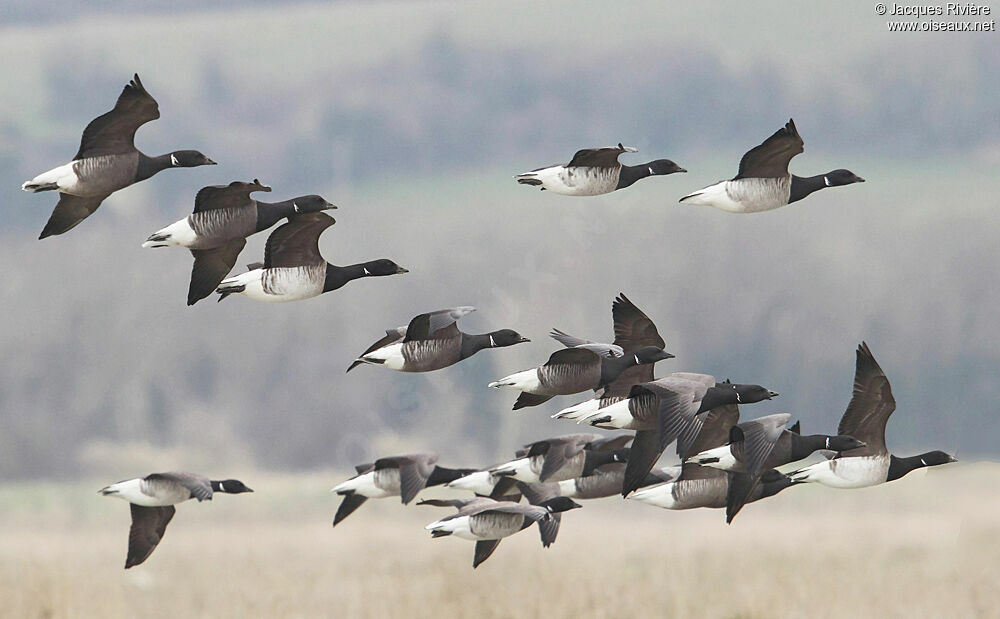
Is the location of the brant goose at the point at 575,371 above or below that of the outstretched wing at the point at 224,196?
below

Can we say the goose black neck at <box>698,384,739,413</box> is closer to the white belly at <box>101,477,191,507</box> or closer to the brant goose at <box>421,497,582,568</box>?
the brant goose at <box>421,497,582,568</box>

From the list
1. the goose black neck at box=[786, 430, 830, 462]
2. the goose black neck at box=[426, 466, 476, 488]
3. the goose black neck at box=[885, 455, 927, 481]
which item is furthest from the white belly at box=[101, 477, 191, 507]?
the goose black neck at box=[885, 455, 927, 481]

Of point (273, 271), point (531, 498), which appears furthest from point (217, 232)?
point (531, 498)

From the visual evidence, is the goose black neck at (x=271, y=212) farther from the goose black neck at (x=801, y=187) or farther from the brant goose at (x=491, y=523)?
the goose black neck at (x=801, y=187)

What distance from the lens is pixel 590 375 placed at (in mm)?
12719

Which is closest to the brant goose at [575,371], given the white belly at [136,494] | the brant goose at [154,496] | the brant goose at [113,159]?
the brant goose at [113,159]

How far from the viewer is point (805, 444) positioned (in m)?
12.5

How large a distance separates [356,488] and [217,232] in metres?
4.87

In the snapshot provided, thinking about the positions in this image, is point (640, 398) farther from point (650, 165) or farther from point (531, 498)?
point (531, 498)

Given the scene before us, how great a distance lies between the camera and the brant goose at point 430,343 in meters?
12.3

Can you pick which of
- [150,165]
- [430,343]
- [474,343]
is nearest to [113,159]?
[150,165]

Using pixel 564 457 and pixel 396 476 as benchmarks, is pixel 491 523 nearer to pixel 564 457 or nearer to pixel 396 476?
pixel 564 457

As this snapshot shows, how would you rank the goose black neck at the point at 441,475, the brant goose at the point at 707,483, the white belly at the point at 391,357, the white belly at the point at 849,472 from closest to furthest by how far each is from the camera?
the white belly at the point at 391,357 → the white belly at the point at 849,472 → the brant goose at the point at 707,483 → the goose black neck at the point at 441,475

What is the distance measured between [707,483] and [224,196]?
6402 millimetres
